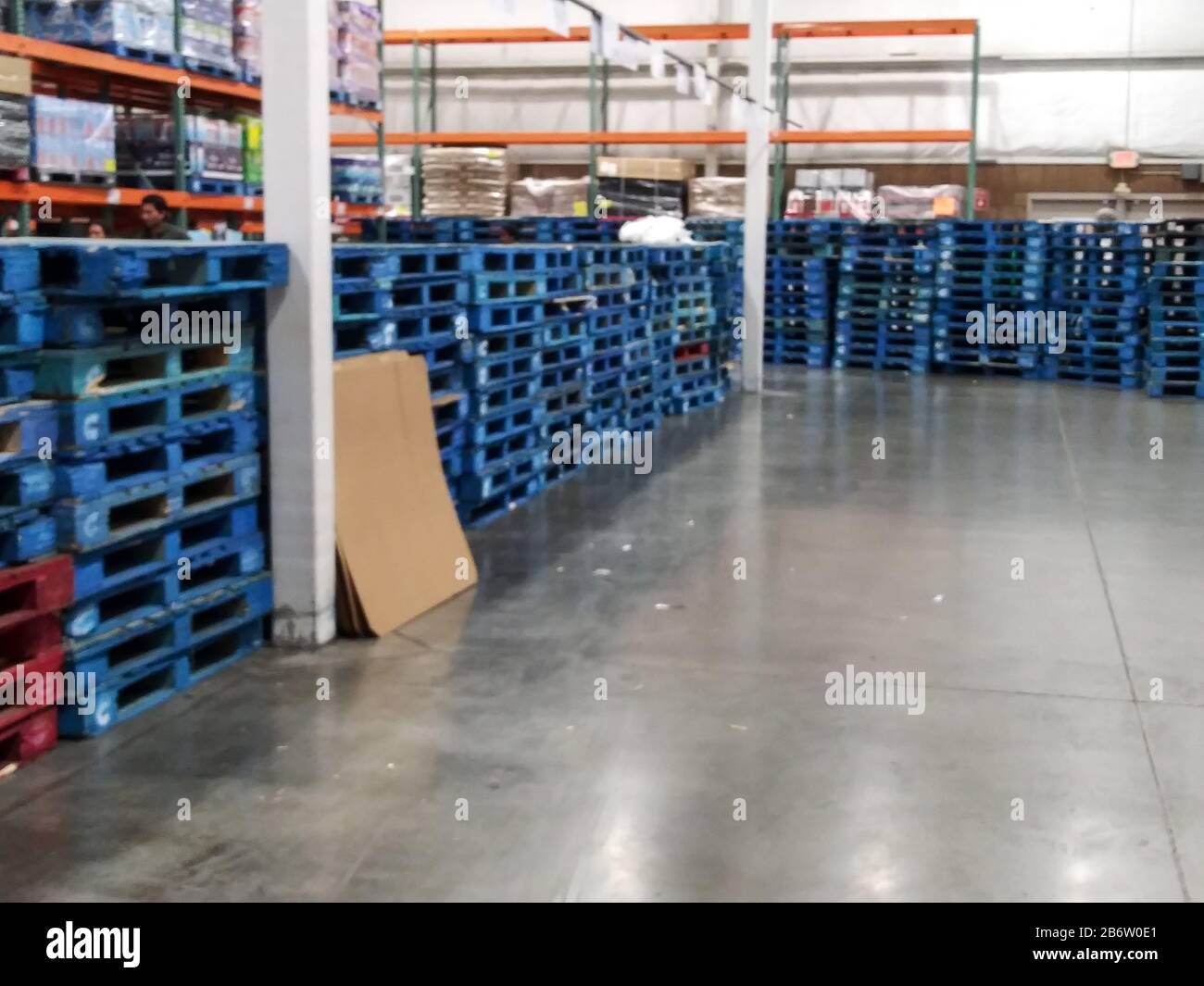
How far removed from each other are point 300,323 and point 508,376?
9.66 feet

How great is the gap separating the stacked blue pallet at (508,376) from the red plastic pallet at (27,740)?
12.1 ft

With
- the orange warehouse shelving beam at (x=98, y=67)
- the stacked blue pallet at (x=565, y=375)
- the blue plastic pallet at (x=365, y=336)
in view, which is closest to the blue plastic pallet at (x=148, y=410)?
the blue plastic pallet at (x=365, y=336)

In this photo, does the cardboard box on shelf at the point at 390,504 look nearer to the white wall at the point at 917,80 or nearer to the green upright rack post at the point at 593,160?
the green upright rack post at the point at 593,160

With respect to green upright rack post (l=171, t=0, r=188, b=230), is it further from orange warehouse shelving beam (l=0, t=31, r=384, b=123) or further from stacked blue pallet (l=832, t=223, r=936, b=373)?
stacked blue pallet (l=832, t=223, r=936, b=373)

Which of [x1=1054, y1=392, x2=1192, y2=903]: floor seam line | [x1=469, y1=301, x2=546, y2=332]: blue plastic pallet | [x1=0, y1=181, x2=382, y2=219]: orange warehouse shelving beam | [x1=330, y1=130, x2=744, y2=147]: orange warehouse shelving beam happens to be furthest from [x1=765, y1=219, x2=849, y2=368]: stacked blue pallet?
[x1=469, y1=301, x2=546, y2=332]: blue plastic pallet

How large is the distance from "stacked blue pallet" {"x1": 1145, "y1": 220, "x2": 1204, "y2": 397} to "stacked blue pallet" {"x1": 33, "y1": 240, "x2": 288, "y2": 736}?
12.0m

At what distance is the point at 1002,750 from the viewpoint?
475 cm

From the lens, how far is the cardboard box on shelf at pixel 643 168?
19.9 metres

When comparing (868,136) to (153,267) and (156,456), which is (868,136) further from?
(156,456)

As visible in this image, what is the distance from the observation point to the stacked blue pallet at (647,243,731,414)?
41.1 feet

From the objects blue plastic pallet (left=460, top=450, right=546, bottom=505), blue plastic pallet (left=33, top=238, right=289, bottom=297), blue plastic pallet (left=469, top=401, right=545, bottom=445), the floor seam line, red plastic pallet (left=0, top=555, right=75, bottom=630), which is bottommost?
the floor seam line

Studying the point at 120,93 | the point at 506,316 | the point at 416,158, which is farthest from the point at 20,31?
the point at 416,158
